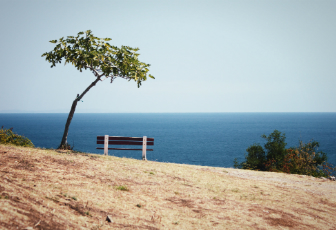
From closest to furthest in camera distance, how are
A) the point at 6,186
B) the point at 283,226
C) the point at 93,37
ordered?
the point at 6,186
the point at 283,226
the point at 93,37

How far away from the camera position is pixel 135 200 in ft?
22.5

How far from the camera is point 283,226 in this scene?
621 centimetres

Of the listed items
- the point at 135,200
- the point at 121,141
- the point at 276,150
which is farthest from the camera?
the point at 276,150

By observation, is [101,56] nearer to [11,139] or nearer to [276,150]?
[11,139]

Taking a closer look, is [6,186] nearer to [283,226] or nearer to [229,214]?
[229,214]

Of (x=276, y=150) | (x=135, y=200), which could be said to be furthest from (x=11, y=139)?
(x=276, y=150)

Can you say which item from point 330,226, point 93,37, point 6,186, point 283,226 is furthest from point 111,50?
point 330,226

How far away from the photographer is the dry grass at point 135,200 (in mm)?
5059

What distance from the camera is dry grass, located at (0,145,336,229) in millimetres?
5059

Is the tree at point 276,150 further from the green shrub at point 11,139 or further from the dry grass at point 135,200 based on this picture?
the green shrub at point 11,139

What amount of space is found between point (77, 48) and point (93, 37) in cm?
107

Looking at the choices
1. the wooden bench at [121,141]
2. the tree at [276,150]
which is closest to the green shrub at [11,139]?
the wooden bench at [121,141]

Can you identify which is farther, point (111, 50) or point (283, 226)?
point (111, 50)

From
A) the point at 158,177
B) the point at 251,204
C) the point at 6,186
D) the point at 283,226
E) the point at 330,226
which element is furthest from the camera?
the point at 158,177
